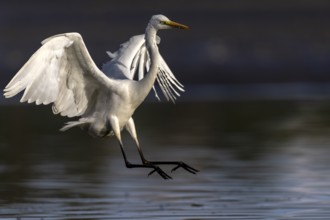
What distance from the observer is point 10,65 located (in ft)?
98.4

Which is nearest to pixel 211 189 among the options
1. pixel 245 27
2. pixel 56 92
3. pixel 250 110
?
pixel 56 92

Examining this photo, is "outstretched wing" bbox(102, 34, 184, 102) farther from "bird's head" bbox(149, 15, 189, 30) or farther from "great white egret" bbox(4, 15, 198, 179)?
"bird's head" bbox(149, 15, 189, 30)

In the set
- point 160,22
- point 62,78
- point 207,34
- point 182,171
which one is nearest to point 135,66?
point 160,22

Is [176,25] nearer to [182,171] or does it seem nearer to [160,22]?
[160,22]

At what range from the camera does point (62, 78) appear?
13.2 meters

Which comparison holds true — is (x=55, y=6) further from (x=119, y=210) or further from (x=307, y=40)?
(x=119, y=210)

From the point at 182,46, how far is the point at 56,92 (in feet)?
61.1

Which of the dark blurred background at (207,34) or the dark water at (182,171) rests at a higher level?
the dark blurred background at (207,34)

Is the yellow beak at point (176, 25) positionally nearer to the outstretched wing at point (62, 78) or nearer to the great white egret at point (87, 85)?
the great white egret at point (87, 85)

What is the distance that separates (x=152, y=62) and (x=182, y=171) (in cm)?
362

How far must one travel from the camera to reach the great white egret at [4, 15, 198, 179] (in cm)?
1274

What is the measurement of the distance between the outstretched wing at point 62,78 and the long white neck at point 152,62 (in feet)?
1.17

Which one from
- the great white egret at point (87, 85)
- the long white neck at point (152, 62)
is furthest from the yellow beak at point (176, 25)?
the long white neck at point (152, 62)

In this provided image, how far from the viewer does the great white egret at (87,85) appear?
1274 centimetres
